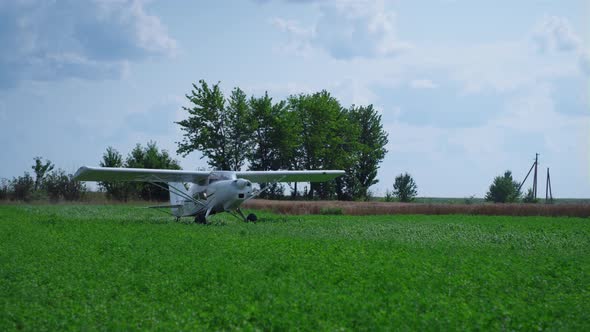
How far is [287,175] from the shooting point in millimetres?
33219

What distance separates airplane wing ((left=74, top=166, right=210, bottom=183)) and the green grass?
28.1 ft

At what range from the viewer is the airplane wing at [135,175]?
26641mm

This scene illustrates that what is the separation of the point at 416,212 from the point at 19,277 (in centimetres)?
3162

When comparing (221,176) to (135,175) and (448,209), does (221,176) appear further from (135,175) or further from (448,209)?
(448,209)

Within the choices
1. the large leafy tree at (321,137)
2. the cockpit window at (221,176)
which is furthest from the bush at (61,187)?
the cockpit window at (221,176)

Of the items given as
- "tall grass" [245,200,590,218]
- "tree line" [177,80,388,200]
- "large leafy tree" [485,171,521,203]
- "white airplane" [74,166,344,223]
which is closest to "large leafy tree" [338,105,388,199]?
"tree line" [177,80,388,200]

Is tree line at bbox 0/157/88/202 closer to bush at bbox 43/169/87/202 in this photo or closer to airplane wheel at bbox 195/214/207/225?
bush at bbox 43/169/87/202

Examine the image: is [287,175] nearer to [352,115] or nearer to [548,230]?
[548,230]

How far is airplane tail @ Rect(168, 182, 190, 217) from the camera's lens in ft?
98.8

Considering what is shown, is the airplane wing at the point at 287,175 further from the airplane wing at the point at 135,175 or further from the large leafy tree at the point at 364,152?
the large leafy tree at the point at 364,152

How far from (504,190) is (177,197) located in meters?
38.7

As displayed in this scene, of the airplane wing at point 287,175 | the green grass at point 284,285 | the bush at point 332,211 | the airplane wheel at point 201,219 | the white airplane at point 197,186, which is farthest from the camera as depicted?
the bush at point 332,211

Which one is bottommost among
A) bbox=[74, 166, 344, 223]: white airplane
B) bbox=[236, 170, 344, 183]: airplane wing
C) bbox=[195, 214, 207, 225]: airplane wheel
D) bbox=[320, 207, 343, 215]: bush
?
bbox=[195, 214, 207, 225]: airplane wheel

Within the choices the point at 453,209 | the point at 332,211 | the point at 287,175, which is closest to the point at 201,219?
the point at 287,175
